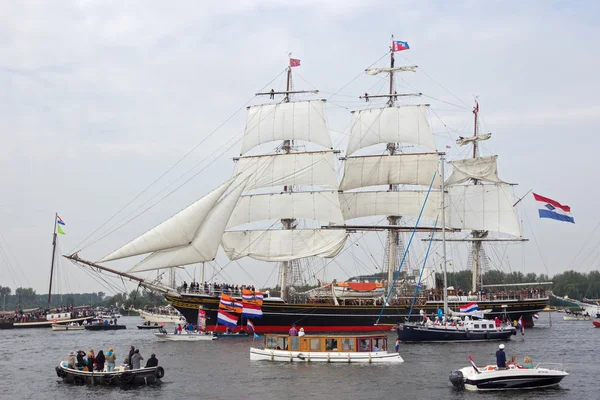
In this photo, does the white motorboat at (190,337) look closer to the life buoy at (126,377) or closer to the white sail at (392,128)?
the life buoy at (126,377)

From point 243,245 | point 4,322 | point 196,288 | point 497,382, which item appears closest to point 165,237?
point 196,288

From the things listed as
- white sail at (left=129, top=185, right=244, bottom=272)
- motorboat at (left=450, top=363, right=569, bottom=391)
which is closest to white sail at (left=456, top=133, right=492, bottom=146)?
white sail at (left=129, top=185, right=244, bottom=272)

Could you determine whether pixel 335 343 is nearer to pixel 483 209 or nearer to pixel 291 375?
pixel 291 375

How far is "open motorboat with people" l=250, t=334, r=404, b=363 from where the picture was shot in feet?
145

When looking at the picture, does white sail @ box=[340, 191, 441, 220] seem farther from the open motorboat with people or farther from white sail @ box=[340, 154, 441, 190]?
the open motorboat with people

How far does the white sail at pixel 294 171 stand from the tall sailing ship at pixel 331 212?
0.36ft

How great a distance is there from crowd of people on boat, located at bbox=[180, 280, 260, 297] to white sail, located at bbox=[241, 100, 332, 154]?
17.5 metres

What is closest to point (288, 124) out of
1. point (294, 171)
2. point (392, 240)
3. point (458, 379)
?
point (294, 171)

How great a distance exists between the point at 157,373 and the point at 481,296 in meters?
50.4

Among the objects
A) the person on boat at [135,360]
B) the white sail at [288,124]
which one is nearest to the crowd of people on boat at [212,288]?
the white sail at [288,124]

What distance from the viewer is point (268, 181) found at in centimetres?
8244

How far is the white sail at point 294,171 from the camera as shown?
269 feet

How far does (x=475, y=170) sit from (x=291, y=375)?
56.5m

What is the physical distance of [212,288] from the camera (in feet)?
240
